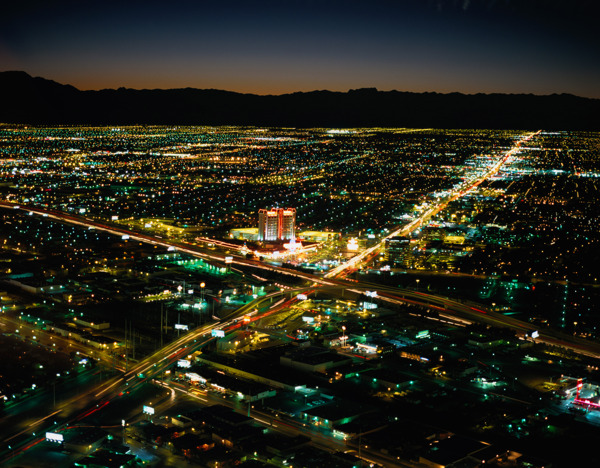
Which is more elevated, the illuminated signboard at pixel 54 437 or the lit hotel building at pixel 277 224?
the lit hotel building at pixel 277 224

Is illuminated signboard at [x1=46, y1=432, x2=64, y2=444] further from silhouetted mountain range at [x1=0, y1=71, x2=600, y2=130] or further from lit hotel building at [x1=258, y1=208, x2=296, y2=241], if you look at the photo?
silhouetted mountain range at [x1=0, y1=71, x2=600, y2=130]

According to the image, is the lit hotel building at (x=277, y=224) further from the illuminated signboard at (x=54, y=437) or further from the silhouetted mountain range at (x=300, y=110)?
the silhouetted mountain range at (x=300, y=110)

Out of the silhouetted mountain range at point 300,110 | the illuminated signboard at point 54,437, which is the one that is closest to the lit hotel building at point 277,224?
the illuminated signboard at point 54,437

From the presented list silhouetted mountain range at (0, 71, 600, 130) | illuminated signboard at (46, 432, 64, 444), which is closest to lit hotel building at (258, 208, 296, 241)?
illuminated signboard at (46, 432, 64, 444)

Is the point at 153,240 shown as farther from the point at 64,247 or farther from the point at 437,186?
the point at 437,186

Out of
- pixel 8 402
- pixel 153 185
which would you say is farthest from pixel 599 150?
pixel 8 402

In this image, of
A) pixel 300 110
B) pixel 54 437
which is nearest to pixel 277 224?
pixel 54 437
